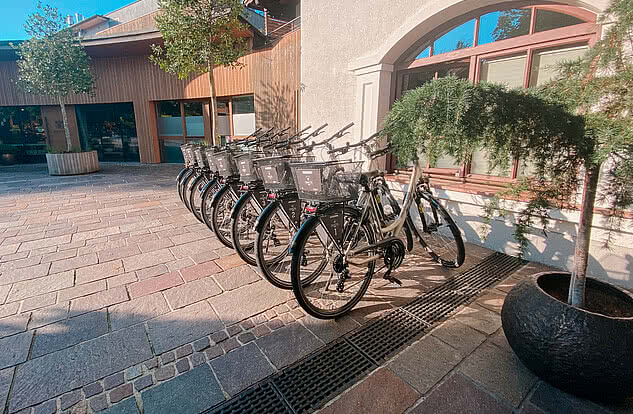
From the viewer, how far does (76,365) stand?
5.63ft

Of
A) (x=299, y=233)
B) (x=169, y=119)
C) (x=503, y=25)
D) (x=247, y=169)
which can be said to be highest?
(x=503, y=25)

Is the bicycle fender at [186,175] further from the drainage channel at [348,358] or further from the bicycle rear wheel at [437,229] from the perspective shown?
the drainage channel at [348,358]

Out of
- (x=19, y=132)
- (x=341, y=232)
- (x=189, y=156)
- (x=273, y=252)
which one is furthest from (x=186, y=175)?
(x=19, y=132)

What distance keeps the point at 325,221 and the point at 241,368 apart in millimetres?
1026

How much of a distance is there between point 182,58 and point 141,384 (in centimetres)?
655

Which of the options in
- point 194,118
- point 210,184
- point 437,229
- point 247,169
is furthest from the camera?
point 194,118

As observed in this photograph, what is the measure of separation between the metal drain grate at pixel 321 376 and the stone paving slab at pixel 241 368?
11cm

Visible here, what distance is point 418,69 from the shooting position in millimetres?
4055

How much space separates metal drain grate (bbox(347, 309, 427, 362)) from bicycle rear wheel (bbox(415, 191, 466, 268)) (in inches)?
39.6

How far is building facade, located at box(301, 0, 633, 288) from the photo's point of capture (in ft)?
9.04

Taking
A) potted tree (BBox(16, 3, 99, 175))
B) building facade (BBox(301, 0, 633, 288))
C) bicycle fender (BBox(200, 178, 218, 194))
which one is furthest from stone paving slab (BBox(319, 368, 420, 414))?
potted tree (BBox(16, 3, 99, 175))

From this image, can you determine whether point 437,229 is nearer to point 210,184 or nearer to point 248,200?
point 248,200

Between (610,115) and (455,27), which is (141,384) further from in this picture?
(455,27)

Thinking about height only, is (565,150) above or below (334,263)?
above
